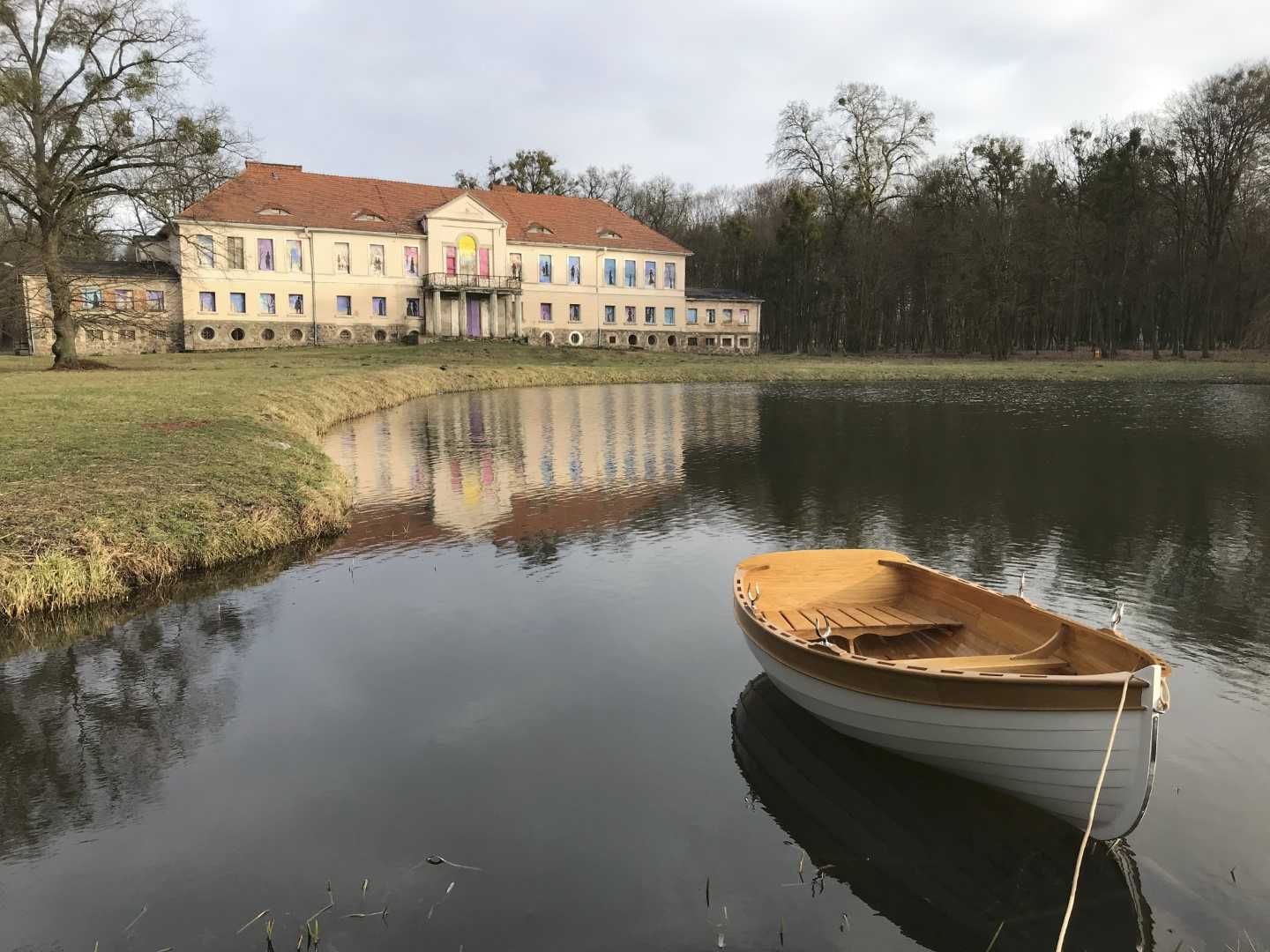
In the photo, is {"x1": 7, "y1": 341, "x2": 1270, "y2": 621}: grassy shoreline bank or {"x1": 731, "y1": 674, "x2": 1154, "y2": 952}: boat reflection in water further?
{"x1": 7, "y1": 341, "x2": 1270, "y2": 621}: grassy shoreline bank

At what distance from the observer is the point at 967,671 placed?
17.6 feet

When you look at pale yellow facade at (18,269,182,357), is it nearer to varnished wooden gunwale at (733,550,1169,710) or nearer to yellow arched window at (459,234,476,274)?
yellow arched window at (459,234,476,274)

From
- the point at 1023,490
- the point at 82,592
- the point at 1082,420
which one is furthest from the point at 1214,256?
the point at 82,592

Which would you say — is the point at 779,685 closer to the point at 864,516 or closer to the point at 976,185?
the point at 864,516

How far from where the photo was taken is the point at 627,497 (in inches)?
648

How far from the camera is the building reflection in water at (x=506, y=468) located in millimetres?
14328

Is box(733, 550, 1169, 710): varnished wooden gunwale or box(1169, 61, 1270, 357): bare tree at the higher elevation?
box(1169, 61, 1270, 357): bare tree

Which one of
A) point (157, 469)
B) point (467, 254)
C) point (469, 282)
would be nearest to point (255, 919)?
point (157, 469)

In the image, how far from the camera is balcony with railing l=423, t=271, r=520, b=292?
57.2 metres

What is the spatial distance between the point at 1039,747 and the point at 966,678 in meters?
0.56

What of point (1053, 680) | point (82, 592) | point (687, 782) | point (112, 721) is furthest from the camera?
point (82, 592)

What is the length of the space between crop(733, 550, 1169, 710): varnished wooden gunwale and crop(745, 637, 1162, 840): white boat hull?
0.07 m

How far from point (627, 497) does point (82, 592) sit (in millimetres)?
9100

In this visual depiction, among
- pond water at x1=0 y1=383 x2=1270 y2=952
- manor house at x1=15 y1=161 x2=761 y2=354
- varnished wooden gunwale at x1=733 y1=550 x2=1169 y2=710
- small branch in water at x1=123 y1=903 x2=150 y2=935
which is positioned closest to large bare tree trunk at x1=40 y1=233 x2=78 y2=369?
manor house at x1=15 y1=161 x2=761 y2=354
